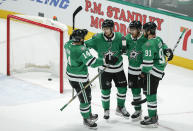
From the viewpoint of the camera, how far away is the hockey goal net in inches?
292

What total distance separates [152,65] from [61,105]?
1.66 meters

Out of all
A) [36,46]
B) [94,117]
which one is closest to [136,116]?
[94,117]

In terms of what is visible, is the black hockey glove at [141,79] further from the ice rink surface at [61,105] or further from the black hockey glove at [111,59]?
the ice rink surface at [61,105]

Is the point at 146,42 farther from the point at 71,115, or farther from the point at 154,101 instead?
the point at 71,115

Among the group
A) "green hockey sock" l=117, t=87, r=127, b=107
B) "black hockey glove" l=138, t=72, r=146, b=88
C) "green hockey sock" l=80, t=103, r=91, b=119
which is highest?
"black hockey glove" l=138, t=72, r=146, b=88

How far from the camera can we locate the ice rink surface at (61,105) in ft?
20.1

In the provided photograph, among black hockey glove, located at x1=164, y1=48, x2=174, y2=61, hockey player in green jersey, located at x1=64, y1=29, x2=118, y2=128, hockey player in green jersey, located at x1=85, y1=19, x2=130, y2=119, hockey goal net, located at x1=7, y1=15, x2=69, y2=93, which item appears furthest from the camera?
hockey goal net, located at x1=7, y1=15, x2=69, y2=93

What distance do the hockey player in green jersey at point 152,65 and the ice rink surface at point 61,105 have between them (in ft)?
0.81

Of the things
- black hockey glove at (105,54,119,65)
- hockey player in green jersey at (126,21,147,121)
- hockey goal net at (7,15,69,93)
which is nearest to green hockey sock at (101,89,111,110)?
hockey player in green jersey at (126,21,147,121)

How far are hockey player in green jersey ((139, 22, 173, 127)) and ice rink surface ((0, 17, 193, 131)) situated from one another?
9.8 inches

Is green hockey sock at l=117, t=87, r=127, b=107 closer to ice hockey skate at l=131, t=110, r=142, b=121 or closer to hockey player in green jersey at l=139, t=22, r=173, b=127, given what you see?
ice hockey skate at l=131, t=110, r=142, b=121

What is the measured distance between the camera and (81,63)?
5777 mm

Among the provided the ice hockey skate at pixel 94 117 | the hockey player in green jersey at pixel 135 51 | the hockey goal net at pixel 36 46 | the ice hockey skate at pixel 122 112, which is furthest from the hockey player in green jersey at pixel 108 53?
the hockey goal net at pixel 36 46

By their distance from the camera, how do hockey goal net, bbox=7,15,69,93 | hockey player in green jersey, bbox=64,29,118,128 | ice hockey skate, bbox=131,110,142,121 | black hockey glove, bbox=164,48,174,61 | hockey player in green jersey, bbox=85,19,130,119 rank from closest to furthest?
hockey player in green jersey, bbox=64,29,118,128
black hockey glove, bbox=164,48,174,61
hockey player in green jersey, bbox=85,19,130,119
ice hockey skate, bbox=131,110,142,121
hockey goal net, bbox=7,15,69,93
